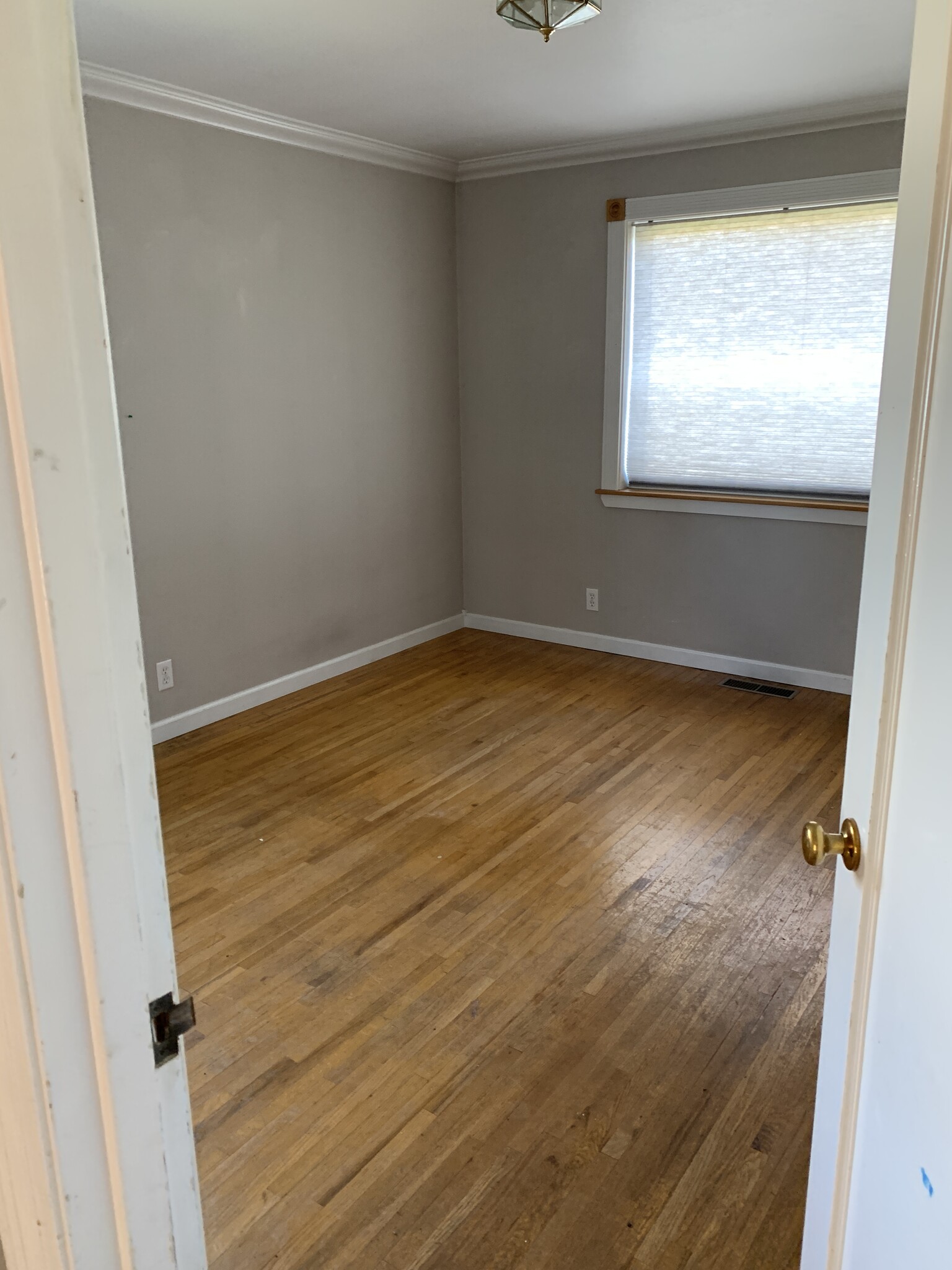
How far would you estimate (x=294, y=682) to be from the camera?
445cm

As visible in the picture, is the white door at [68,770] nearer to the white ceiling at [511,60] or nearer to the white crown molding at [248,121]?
the white ceiling at [511,60]

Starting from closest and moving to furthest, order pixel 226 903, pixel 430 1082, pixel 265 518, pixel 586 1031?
pixel 430 1082
pixel 586 1031
pixel 226 903
pixel 265 518

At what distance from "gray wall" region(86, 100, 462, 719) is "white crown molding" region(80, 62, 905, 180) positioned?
48 millimetres

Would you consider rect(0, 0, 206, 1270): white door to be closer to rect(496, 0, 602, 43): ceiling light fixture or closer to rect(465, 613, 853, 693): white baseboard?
rect(496, 0, 602, 43): ceiling light fixture

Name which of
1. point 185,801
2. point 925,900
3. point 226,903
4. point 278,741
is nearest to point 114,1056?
point 925,900

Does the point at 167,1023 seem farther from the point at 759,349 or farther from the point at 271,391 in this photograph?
the point at 759,349

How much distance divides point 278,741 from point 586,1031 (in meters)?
2.07

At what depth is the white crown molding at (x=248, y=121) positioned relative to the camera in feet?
10.6

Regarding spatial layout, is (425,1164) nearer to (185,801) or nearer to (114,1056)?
(114,1056)

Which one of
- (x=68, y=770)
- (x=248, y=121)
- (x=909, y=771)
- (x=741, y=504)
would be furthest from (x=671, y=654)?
(x=68, y=770)

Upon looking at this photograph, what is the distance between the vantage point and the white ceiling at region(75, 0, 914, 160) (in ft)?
8.71

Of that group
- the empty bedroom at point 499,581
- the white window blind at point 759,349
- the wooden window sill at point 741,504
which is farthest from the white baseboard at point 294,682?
the white window blind at point 759,349

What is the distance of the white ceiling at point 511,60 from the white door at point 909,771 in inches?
84.7

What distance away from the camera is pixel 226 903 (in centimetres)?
270
